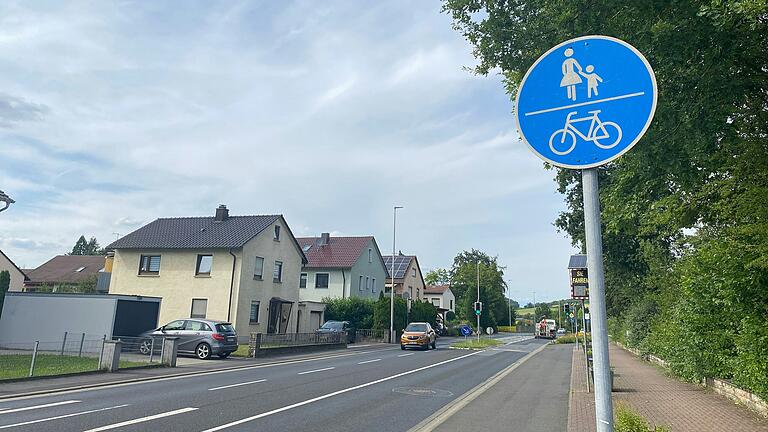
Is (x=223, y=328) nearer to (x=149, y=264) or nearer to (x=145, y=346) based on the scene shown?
(x=145, y=346)

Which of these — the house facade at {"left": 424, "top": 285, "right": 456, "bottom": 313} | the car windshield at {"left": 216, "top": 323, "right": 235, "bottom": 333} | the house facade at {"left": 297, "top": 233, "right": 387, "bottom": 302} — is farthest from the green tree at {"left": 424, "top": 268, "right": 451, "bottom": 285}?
the car windshield at {"left": 216, "top": 323, "right": 235, "bottom": 333}

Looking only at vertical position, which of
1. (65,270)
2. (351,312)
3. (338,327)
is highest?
(65,270)

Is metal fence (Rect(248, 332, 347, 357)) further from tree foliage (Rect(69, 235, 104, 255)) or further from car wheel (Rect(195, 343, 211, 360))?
tree foliage (Rect(69, 235, 104, 255))

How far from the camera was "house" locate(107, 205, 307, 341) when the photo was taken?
33.1 m

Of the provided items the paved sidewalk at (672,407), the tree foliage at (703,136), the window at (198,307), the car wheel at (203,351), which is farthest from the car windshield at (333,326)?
the tree foliage at (703,136)

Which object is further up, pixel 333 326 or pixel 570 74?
pixel 570 74

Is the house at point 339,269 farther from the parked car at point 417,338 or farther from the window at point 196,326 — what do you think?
the window at point 196,326

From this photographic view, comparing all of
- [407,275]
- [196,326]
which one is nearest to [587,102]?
[196,326]

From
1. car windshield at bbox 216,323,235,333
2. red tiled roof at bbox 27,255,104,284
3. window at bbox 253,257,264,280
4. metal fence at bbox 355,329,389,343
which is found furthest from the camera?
red tiled roof at bbox 27,255,104,284

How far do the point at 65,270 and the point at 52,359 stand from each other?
53.1 meters

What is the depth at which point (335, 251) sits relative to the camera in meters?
54.2

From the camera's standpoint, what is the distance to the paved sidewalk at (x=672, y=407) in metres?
9.35

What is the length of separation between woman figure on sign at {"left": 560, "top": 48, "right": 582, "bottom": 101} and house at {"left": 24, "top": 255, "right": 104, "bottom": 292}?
Result: 194ft

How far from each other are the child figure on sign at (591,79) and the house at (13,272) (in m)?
53.7
